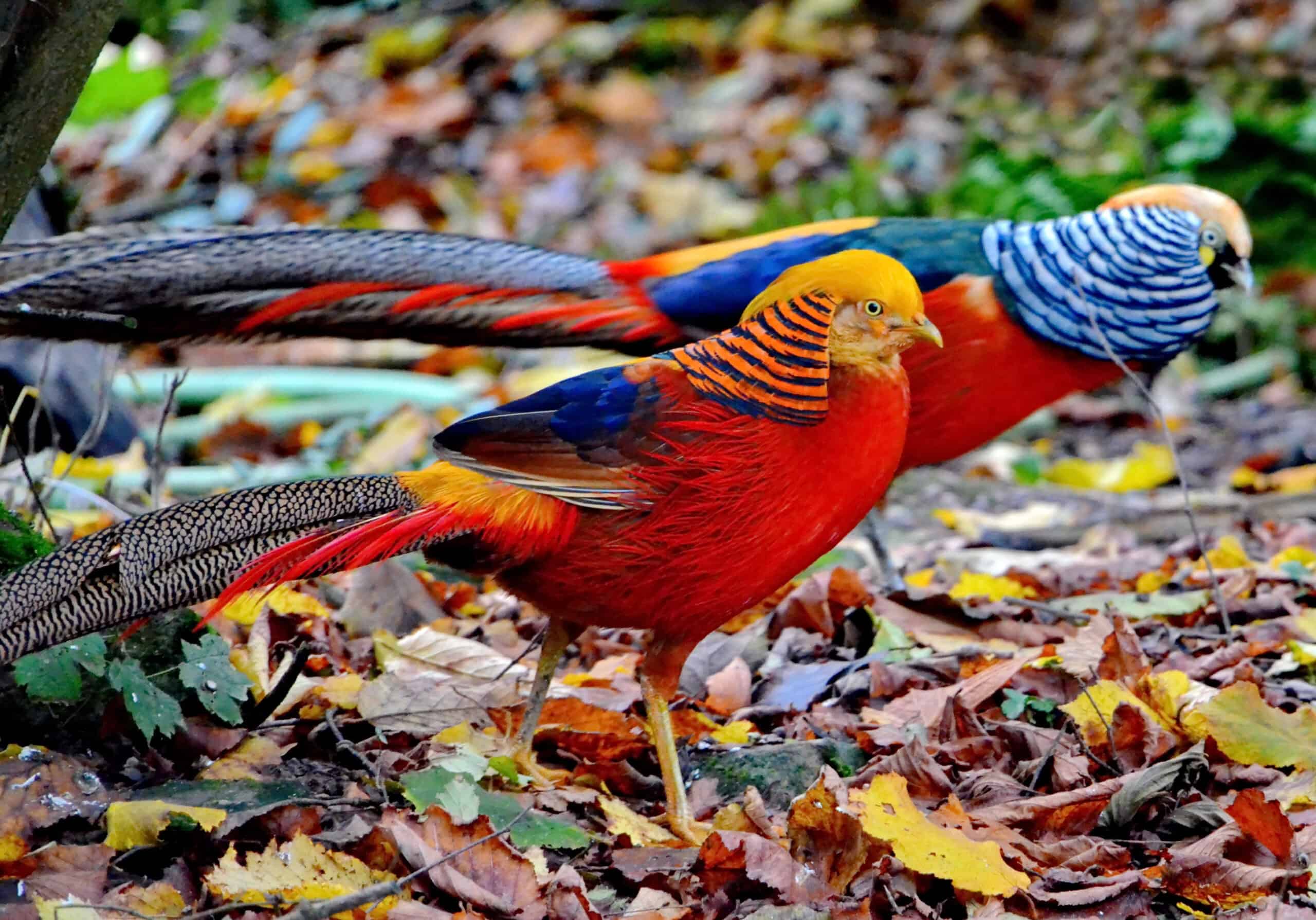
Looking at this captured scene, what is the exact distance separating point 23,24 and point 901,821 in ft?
6.78

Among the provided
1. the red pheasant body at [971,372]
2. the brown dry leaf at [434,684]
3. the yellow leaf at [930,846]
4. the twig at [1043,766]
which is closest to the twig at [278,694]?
the brown dry leaf at [434,684]

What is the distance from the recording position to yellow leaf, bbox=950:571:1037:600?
165 inches

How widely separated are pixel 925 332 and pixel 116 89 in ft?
23.6

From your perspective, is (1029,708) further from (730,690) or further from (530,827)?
(530,827)

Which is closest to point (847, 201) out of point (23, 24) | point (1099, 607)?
point (1099, 607)

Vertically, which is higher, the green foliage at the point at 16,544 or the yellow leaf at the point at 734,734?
the green foliage at the point at 16,544

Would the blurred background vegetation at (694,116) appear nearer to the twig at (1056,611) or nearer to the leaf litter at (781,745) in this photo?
the leaf litter at (781,745)

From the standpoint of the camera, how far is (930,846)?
2445mm

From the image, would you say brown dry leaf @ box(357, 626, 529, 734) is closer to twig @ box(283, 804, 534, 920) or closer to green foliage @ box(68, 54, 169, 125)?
twig @ box(283, 804, 534, 920)

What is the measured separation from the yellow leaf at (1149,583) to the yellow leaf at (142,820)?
9.05 feet

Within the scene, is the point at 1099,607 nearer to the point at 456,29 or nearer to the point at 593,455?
the point at 593,455

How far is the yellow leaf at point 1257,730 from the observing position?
281 cm

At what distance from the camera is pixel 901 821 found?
98.2 inches

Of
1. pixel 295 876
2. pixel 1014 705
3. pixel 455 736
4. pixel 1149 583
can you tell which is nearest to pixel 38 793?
pixel 295 876
